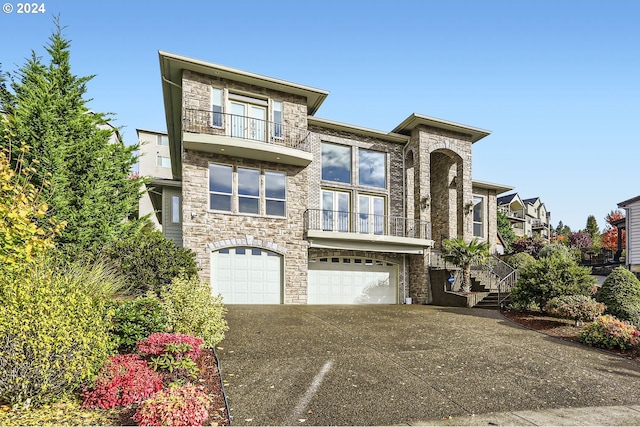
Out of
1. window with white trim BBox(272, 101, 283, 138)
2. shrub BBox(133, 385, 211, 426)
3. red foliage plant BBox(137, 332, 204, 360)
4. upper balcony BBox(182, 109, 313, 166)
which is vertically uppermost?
window with white trim BBox(272, 101, 283, 138)

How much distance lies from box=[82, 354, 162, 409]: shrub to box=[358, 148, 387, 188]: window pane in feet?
46.5

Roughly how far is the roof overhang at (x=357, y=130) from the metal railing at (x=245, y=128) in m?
1.10

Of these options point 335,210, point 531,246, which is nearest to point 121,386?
point 335,210

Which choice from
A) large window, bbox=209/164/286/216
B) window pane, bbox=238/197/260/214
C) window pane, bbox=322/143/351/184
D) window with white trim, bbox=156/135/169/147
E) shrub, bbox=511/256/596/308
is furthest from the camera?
window with white trim, bbox=156/135/169/147

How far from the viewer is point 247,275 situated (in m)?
14.3

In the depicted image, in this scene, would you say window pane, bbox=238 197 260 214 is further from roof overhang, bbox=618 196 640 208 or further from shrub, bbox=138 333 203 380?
roof overhang, bbox=618 196 640 208

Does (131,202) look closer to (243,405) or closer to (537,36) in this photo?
(243,405)

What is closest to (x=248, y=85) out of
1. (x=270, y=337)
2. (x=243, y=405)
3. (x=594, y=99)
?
(x=270, y=337)

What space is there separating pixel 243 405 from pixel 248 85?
13.0 m

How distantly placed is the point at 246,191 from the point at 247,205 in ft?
1.93

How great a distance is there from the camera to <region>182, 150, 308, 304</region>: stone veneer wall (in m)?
13.5

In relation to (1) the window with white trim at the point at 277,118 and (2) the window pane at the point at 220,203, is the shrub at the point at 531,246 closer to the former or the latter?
(1) the window with white trim at the point at 277,118

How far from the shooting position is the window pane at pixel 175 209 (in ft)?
53.9

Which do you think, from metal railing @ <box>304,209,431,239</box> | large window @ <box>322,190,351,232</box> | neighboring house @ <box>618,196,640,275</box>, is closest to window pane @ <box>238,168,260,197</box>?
metal railing @ <box>304,209,431,239</box>
